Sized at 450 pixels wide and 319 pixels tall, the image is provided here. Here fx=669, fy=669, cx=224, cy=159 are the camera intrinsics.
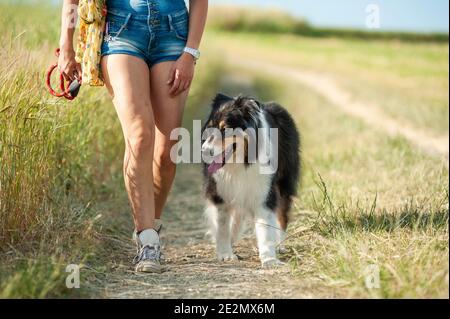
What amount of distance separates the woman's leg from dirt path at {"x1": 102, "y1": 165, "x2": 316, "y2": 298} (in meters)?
0.50

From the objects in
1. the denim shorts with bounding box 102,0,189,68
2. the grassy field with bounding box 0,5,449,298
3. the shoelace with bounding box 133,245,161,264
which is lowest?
the shoelace with bounding box 133,245,161,264

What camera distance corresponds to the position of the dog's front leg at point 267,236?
4.28 metres

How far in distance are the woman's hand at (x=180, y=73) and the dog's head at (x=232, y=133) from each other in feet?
1.45

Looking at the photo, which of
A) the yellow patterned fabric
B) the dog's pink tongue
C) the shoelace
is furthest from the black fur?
the yellow patterned fabric

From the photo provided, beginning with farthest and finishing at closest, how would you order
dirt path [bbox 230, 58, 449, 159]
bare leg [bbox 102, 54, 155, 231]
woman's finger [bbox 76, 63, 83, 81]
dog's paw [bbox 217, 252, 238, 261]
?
dirt path [bbox 230, 58, 449, 159] < dog's paw [bbox 217, 252, 238, 261] < woman's finger [bbox 76, 63, 83, 81] < bare leg [bbox 102, 54, 155, 231]

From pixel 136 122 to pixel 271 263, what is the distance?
125cm

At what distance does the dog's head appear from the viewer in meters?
4.30

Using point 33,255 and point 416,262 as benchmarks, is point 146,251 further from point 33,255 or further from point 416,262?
point 416,262

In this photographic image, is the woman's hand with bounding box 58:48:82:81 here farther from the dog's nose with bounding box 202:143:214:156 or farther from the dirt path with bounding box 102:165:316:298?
the dirt path with bounding box 102:165:316:298

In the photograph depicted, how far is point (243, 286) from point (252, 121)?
117 cm

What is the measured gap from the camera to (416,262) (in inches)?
132

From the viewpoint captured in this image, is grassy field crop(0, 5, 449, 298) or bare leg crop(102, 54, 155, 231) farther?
bare leg crop(102, 54, 155, 231)
